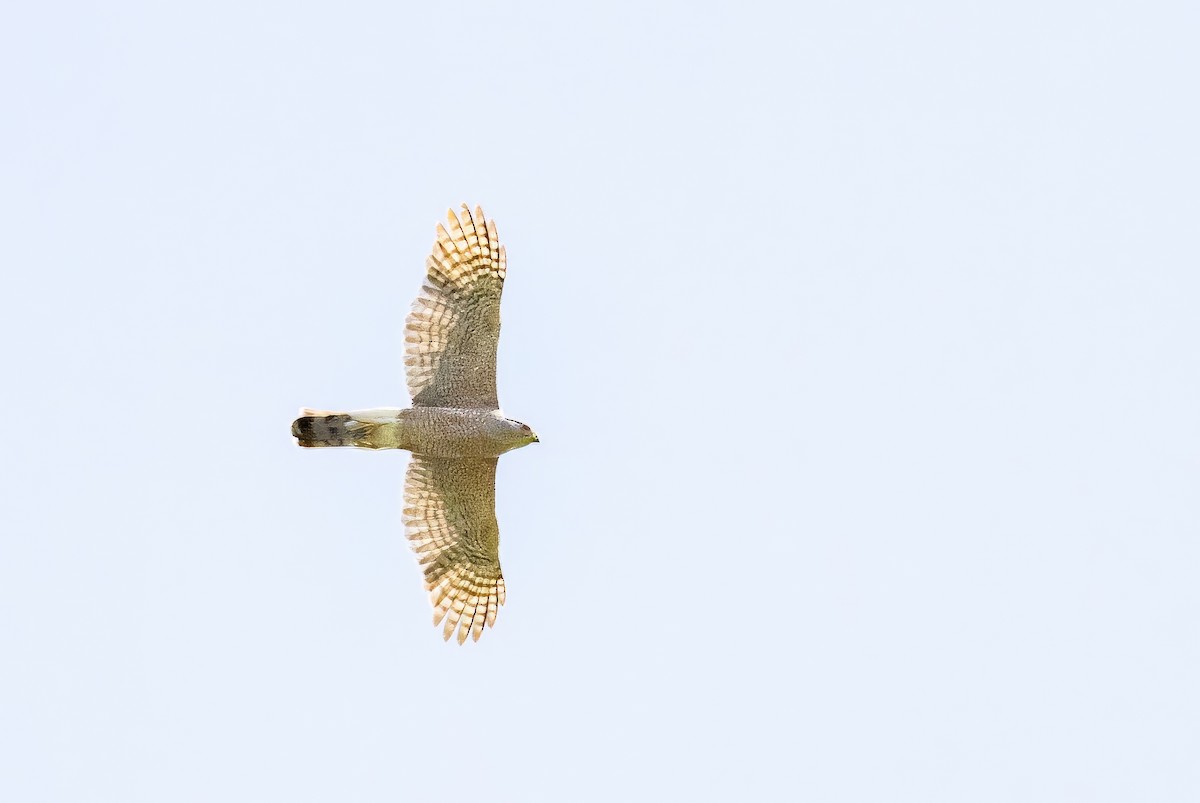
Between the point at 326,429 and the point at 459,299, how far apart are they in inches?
90.9

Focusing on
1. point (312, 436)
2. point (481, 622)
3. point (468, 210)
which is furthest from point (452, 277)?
point (481, 622)

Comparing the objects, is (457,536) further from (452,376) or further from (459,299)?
(459,299)

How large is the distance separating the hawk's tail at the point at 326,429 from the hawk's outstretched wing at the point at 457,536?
1.17 m

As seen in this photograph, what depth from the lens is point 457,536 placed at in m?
24.2

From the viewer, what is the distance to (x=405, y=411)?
75.5 ft

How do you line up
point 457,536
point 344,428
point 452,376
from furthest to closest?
point 457,536 < point 452,376 < point 344,428

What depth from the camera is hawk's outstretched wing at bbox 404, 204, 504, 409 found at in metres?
23.0

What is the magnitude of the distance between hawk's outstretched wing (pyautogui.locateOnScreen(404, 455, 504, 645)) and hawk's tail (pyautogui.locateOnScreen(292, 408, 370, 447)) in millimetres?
1165

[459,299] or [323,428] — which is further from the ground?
[459,299]

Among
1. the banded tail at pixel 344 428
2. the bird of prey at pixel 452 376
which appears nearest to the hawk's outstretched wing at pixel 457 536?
the bird of prey at pixel 452 376

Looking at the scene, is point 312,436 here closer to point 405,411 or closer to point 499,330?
point 405,411

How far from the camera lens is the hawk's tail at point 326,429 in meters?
22.9

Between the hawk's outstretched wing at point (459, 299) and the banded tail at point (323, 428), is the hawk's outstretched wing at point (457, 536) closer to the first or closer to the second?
the banded tail at point (323, 428)

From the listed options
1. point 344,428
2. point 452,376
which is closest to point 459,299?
point 452,376
